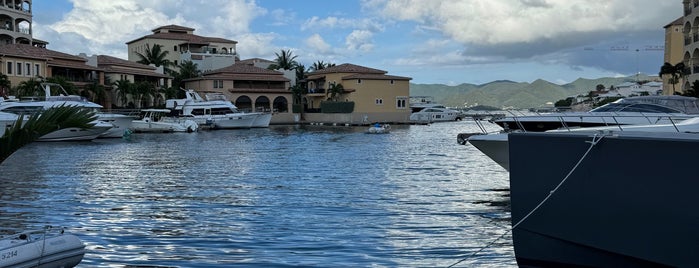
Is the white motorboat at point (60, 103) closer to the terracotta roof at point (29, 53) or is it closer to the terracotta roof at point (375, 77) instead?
the terracotta roof at point (29, 53)

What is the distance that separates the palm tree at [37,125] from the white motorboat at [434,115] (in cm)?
9030

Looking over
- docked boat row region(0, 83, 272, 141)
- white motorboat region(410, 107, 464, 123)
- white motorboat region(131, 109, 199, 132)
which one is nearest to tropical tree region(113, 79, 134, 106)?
docked boat row region(0, 83, 272, 141)

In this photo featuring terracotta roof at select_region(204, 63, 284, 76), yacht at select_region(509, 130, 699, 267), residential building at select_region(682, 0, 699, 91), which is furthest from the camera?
terracotta roof at select_region(204, 63, 284, 76)

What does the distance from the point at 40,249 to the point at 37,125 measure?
1.69 meters

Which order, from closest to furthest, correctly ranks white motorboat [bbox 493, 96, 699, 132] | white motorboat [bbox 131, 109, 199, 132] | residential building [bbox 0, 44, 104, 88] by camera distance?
white motorboat [bbox 493, 96, 699, 132] < residential building [bbox 0, 44, 104, 88] < white motorboat [bbox 131, 109, 199, 132]

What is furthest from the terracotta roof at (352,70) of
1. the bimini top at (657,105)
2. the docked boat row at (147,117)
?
the bimini top at (657,105)

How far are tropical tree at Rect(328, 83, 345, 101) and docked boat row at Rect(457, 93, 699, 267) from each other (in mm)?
82673

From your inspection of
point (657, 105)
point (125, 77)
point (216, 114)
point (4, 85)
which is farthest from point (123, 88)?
point (657, 105)

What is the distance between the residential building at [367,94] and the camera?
91562 millimetres

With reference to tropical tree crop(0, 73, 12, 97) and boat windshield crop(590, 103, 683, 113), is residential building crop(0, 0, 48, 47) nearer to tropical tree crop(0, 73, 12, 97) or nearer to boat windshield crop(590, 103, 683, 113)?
tropical tree crop(0, 73, 12, 97)

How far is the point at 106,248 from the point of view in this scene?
12.7 metres

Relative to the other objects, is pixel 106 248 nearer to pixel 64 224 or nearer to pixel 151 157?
pixel 64 224

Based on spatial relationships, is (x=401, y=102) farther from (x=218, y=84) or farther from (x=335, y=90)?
(x=218, y=84)

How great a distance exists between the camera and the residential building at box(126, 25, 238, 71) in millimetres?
104738
